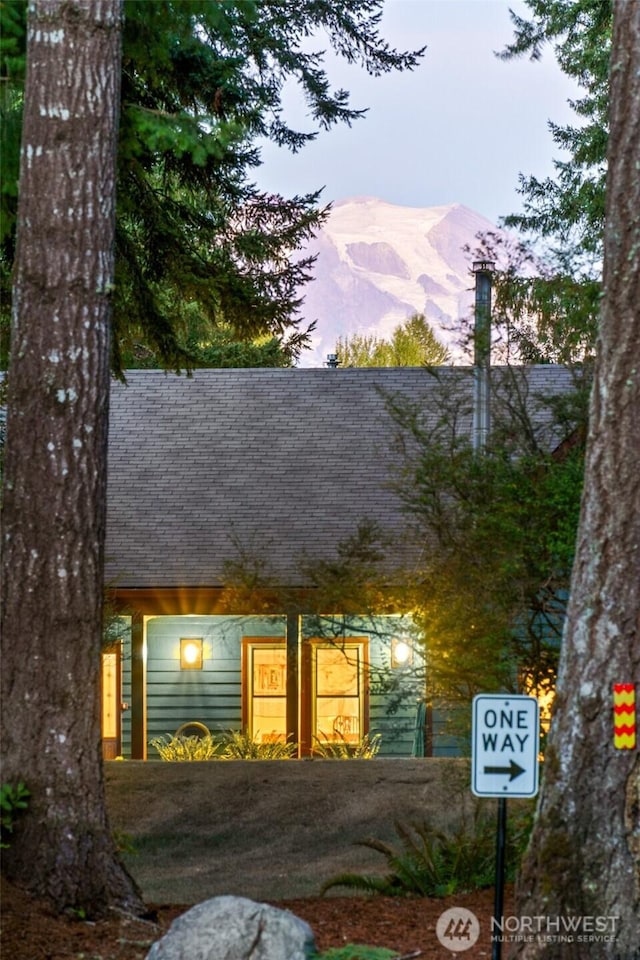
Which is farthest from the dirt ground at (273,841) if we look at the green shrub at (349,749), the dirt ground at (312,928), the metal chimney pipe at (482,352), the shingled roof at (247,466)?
the metal chimney pipe at (482,352)

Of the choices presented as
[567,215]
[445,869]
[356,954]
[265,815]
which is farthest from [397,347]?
[356,954]

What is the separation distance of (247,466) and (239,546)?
8.17 ft

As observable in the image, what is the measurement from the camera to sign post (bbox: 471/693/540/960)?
21.5 feet

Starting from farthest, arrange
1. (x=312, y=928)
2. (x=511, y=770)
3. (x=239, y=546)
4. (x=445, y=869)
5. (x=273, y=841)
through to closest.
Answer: (x=239, y=546)
(x=273, y=841)
(x=445, y=869)
(x=312, y=928)
(x=511, y=770)

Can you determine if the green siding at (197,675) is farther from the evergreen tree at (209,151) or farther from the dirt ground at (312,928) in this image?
the dirt ground at (312,928)

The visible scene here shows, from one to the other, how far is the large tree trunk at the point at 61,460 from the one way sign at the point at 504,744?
2520 mm

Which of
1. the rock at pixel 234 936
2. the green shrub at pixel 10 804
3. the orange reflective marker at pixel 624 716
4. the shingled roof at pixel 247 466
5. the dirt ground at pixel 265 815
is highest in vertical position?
the shingled roof at pixel 247 466

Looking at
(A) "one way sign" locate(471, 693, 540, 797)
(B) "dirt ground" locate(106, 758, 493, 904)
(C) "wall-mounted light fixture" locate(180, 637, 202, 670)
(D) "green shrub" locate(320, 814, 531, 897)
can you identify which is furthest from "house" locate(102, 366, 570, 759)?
(A) "one way sign" locate(471, 693, 540, 797)


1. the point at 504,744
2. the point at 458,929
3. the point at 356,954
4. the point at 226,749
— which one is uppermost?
the point at 504,744

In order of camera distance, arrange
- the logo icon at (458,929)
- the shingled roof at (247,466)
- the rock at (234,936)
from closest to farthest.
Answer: the rock at (234,936) → the logo icon at (458,929) → the shingled roof at (247,466)

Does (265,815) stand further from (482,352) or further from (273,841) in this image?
(482,352)

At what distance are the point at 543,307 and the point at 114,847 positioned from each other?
8064mm

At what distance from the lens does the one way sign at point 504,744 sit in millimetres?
6570

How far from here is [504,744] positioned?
6.64 m
